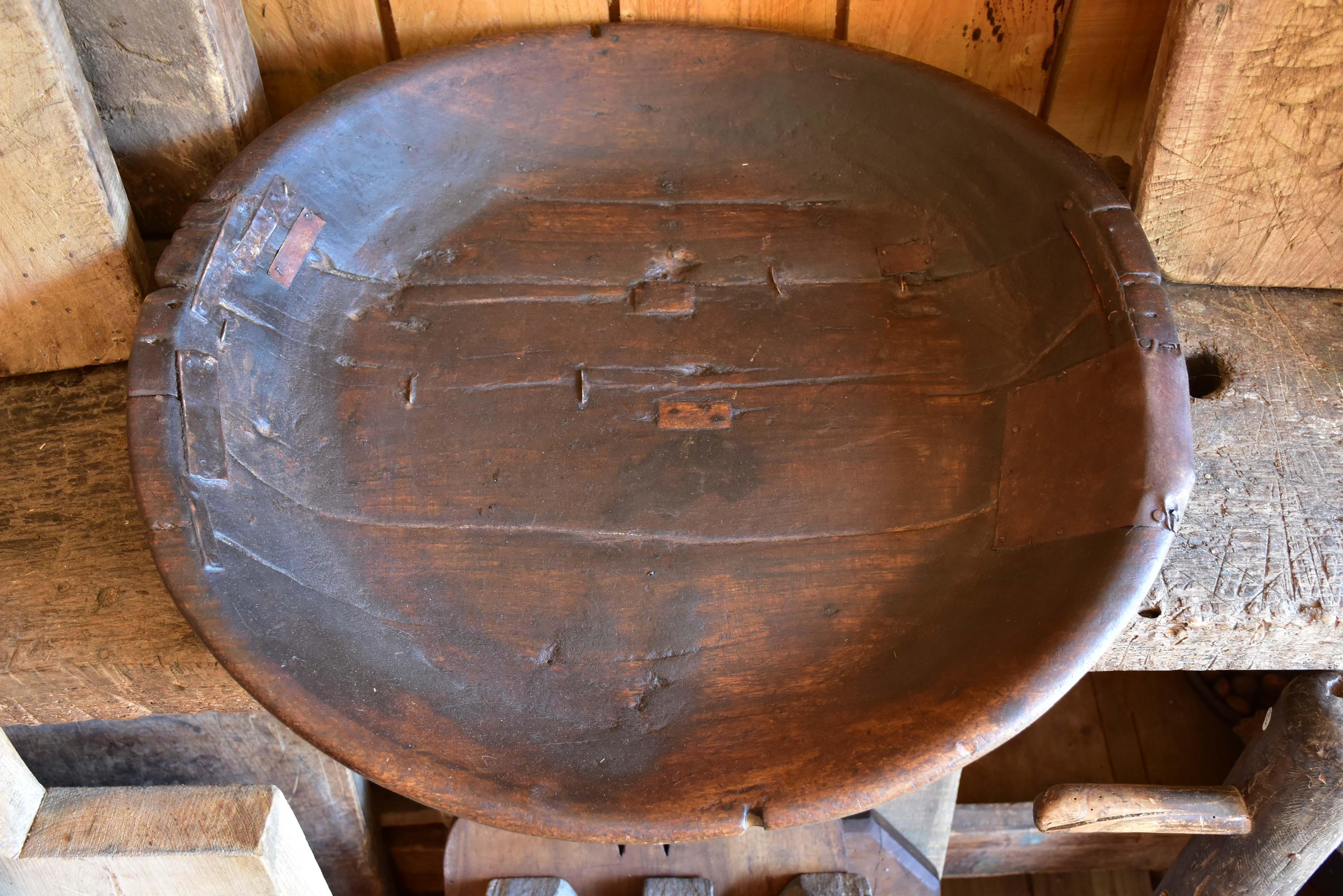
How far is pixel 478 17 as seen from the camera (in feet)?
4.08

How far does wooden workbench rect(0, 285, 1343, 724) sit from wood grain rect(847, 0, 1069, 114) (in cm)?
47

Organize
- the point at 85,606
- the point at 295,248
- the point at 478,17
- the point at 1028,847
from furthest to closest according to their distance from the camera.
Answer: the point at 1028,847 < the point at 478,17 < the point at 295,248 < the point at 85,606

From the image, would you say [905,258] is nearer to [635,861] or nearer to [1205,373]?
[1205,373]

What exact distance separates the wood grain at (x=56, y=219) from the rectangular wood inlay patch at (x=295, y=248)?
181 millimetres

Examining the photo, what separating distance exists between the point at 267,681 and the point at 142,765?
2.33ft

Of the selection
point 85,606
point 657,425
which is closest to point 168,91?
point 85,606

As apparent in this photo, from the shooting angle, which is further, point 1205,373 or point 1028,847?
point 1028,847

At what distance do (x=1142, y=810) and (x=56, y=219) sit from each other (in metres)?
1.41

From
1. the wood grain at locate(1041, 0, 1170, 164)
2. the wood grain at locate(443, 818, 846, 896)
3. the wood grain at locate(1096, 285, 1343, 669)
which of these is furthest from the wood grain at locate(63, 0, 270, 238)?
the wood grain at locate(1096, 285, 1343, 669)

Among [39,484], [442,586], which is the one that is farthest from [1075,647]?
[39,484]

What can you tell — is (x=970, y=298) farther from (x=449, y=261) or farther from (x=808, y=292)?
(x=449, y=261)

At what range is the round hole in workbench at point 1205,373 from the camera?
1.08 m

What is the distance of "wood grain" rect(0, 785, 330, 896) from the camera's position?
94cm

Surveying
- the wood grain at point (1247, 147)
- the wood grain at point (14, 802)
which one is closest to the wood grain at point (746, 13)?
the wood grain at point (1247, 147)
